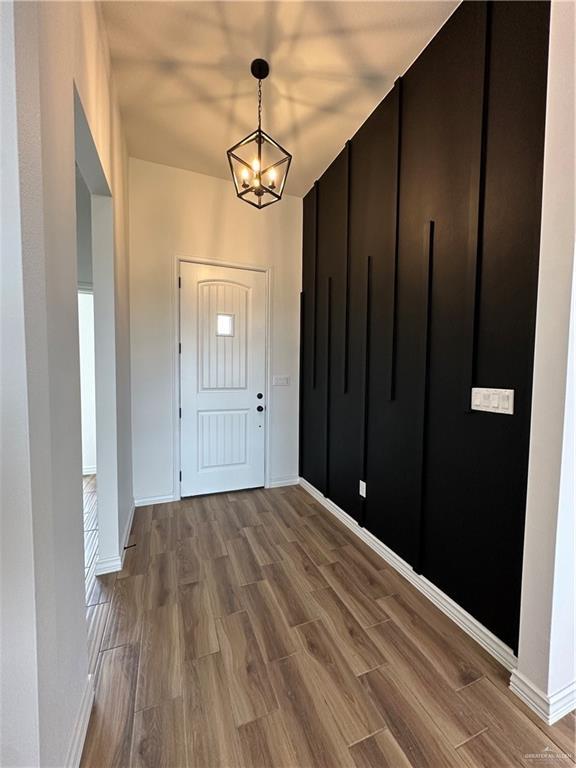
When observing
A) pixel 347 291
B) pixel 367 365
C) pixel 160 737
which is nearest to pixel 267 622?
pixel 160 737

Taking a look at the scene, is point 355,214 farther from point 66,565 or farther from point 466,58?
point 66,565

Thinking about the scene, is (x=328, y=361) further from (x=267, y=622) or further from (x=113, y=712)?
(x=113, y=712)

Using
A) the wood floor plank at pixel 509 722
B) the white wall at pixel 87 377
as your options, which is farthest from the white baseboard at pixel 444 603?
the white wall at pixel 87 377

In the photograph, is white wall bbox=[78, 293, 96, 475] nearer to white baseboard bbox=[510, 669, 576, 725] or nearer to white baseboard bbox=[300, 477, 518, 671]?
white baseboard bbox=[300, 477, 518, 671]

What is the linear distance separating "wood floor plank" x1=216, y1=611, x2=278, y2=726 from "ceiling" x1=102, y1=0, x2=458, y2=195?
3124 mm

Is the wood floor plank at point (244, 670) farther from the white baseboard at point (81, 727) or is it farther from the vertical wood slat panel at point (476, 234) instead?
the vertical wood slat panel at point (476, 234)

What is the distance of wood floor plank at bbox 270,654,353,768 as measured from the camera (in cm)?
104

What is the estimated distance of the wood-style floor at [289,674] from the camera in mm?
1066

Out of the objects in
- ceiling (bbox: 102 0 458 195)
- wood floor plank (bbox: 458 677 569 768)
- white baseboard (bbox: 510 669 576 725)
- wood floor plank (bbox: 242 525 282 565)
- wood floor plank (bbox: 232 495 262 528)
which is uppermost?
ceiling (bbox: 102 0 458 195)

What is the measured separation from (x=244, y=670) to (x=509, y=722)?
3.36 ft

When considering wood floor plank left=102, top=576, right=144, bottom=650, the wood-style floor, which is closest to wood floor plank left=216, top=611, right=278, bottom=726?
the wood-style floor

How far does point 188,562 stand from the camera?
2090 millimetres

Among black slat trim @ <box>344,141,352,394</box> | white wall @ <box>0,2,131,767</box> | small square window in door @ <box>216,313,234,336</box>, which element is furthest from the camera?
small square window in door @ <box>216,313,234,336</box>

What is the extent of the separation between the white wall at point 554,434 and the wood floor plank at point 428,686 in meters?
0.27
